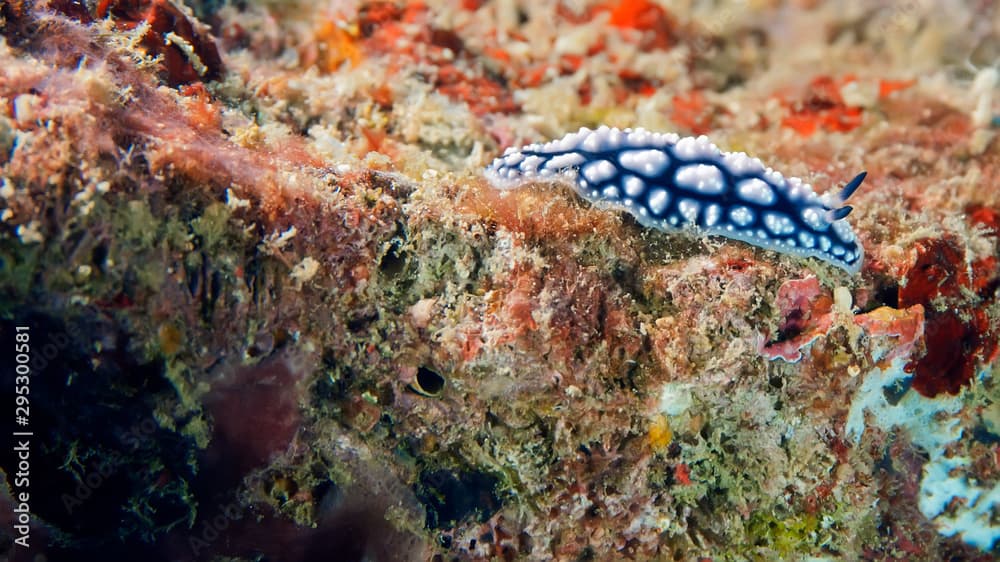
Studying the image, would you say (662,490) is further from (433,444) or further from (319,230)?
(319,230)

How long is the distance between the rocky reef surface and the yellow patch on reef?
0.7 inches

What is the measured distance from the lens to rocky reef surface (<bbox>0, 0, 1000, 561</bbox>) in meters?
2.65

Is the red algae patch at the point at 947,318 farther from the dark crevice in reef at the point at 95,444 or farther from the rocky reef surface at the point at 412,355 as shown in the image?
the dark crevice in reef at the point at 95,444

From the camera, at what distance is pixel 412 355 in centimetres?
302

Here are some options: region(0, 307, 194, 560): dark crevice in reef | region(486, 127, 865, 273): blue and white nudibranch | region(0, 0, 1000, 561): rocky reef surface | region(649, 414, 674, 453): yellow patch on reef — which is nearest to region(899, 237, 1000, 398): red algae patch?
region(0, 0, 1000, 561): rocky reef surface

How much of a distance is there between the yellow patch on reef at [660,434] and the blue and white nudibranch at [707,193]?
107 centimetres

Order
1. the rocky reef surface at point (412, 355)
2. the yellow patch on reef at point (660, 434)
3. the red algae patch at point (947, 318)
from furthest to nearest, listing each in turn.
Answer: the red algae patch at point (947, 318), the yellow patch on reef at point (660, 434), the rocky reef surface at point (412, 355)

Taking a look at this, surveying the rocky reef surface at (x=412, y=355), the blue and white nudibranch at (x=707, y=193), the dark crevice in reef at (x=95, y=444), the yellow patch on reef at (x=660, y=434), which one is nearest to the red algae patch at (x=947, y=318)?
the rocky reef surface at (x=412, y=355)

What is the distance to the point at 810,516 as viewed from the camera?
347 centimetres

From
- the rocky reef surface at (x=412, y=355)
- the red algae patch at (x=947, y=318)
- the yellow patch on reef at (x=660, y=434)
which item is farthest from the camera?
the red algae patch at (x=947, y=318)

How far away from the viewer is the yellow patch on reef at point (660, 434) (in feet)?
10.3

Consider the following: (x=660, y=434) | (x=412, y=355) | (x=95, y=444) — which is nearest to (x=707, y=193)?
(x=660, y=434)

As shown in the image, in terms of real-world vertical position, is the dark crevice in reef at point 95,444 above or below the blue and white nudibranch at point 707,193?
below

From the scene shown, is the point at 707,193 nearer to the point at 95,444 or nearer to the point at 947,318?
the point at 947,318
